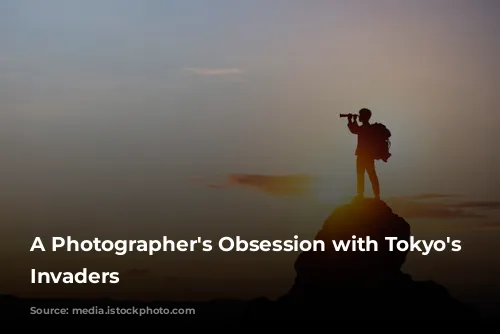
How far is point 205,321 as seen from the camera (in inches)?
2520

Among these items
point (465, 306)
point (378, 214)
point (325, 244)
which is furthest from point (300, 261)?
point (465, 306)

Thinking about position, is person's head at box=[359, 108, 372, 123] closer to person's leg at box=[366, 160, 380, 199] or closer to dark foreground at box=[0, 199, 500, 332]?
person's leg at box=[366, 160, 380, 199]

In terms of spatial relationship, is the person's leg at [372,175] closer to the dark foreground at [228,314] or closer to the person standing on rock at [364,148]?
the person standing on rock at [364,148]

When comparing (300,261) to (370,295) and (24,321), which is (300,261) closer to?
(370,295)

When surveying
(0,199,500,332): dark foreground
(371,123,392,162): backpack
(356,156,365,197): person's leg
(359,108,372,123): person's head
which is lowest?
(0,199,500,332): dark foreground

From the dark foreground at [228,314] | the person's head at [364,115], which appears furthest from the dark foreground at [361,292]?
the person's head at [364,115]

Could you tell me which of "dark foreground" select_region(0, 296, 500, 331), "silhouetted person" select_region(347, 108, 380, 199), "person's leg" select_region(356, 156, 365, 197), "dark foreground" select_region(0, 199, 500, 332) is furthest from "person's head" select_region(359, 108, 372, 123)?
"dark foreground" select_region(0, 296, 500, 331)

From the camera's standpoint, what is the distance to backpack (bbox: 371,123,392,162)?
122ft

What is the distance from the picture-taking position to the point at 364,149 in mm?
37156

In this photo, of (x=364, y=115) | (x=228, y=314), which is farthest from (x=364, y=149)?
(x=228, y=314)

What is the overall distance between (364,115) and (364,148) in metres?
1.34

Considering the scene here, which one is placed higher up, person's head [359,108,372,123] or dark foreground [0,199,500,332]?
person's head [359,108,372,123]

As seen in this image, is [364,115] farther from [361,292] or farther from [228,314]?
[228,314]

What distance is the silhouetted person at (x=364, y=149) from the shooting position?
121ft
